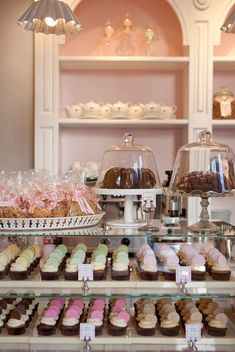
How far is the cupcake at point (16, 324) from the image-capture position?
151 centimetres

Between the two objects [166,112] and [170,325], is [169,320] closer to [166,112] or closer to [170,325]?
[170,325]

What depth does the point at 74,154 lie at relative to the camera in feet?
11.6

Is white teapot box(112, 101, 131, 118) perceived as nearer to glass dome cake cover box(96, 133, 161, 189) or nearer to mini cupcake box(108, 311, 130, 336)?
glass dome cake cover box(96, 133, 161, 189)

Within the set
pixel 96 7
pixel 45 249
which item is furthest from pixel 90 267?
pixel 96 7

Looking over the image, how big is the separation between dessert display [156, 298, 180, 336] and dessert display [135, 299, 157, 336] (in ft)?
0.08

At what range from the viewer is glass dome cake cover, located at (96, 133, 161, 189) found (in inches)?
66.1

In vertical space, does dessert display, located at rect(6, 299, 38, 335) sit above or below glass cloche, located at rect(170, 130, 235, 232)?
below

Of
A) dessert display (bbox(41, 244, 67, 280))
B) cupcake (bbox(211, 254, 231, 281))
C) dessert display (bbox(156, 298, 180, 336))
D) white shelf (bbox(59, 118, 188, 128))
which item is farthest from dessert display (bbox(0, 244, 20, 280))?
white shelf (bbox(59, 118, 188, 128))

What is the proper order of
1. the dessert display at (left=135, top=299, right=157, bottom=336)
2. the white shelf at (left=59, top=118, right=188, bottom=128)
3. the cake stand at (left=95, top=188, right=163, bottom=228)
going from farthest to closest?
the white shelf at (left=59, top=118, right=188, bottom=128), the cake stand at (left=95, top=188, right=163, bottom=228), the dessert display at (left=135, top=299, right=157, bottom=336)

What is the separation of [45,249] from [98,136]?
2062 mm

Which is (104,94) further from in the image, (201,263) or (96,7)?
(201,263)

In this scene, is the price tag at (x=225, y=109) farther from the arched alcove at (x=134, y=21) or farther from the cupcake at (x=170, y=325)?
the cupcake at (x=170, y=325)

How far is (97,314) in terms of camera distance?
1526mm

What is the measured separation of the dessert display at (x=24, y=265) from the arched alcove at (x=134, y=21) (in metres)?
2.27
